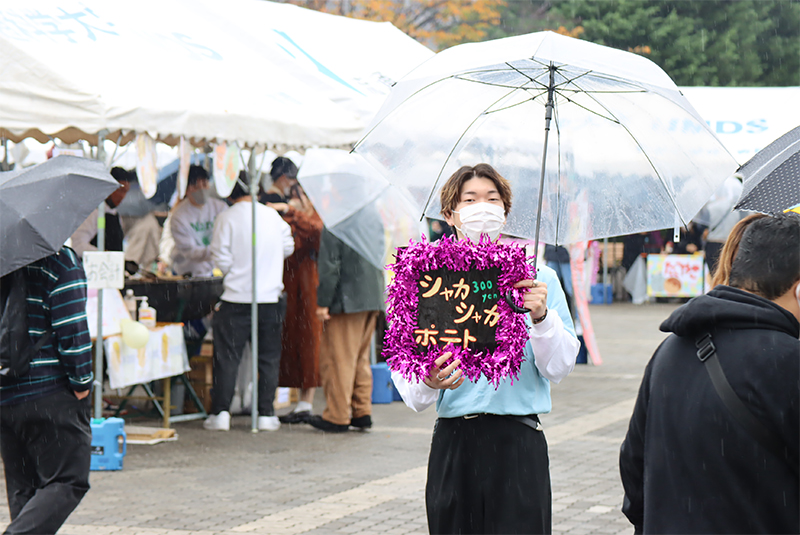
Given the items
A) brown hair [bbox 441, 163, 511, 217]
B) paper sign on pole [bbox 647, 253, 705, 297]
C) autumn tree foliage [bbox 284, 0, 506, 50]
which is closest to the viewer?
brown hair [bbox 441, 163, 511, 217]

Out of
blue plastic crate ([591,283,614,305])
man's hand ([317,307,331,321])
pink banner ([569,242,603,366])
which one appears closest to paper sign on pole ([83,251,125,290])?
man's hand ([317,307,331,321])

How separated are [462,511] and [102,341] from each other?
5.88 metres

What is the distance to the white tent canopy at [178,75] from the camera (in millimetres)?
7789

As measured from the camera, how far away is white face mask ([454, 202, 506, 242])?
3627 mm

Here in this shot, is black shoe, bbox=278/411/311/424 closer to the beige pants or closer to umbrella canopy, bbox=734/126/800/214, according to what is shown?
the beige pants

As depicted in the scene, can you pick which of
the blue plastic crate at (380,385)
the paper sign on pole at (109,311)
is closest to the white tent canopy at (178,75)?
the paper sign on pole at (109,311)

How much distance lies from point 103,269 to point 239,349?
2.10 m

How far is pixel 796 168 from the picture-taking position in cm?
371

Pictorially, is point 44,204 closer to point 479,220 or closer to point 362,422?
point 479,220

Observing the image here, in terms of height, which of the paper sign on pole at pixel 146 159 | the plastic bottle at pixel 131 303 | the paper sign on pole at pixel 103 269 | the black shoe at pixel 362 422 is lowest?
the black shoe at pixel 362 422

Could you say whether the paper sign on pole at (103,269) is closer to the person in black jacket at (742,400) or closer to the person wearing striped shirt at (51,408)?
the person wearing striped shirt at (51,408)

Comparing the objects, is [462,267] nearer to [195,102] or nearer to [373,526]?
[373,526]

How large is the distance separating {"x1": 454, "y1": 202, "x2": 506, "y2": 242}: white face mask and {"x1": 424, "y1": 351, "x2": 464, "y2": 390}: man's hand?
1.89ft

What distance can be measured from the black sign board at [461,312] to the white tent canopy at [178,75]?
5.17 metres
